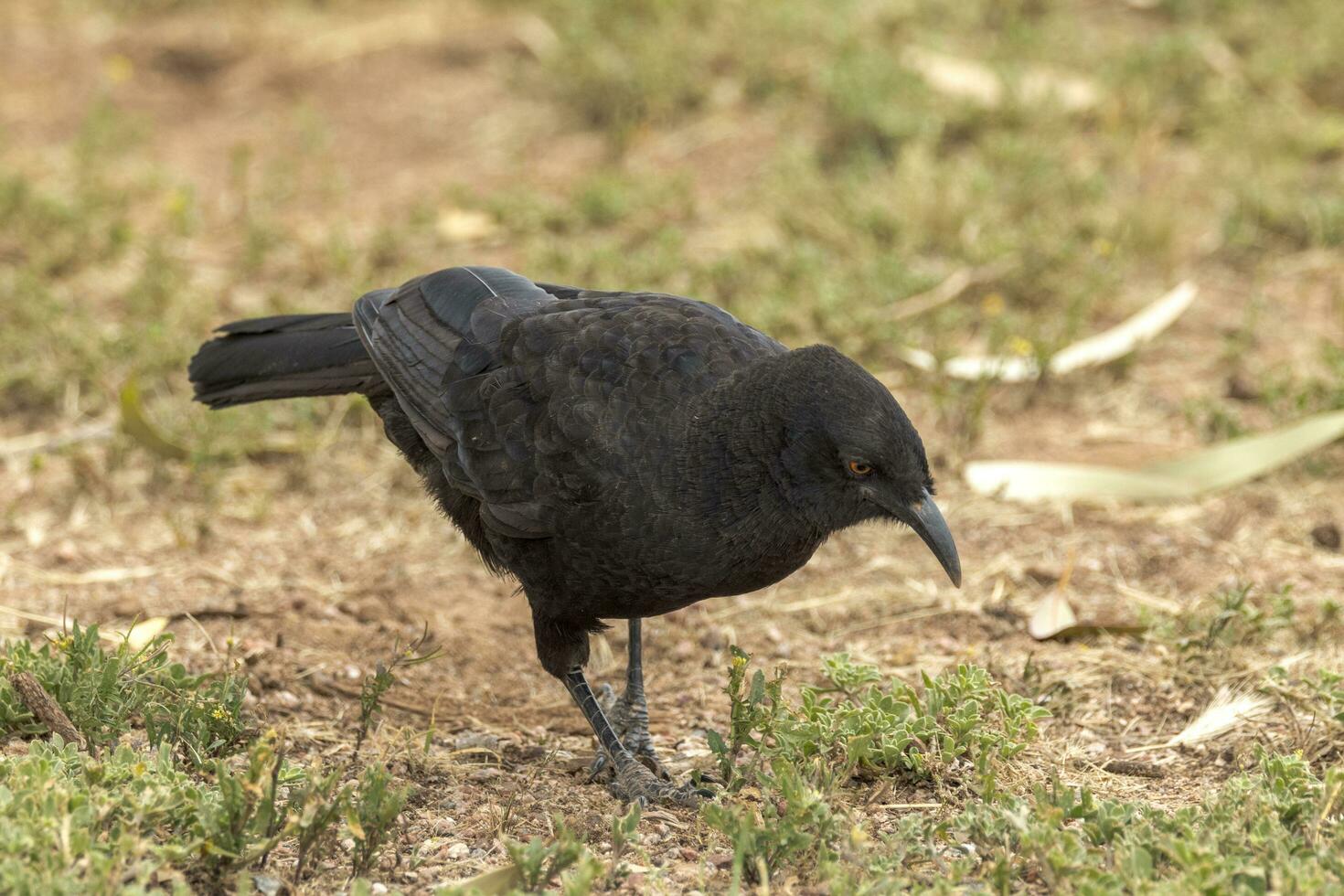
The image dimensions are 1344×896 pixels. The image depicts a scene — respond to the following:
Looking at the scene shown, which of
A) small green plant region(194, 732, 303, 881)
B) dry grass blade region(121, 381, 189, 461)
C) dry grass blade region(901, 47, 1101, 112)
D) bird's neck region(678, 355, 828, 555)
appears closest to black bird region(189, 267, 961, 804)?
bird's neck region(678, 355, 828, 555)

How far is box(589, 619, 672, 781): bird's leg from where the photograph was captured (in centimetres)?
423

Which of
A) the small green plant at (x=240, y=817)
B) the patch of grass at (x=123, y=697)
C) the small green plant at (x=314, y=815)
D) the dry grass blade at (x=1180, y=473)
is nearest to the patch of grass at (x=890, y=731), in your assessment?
the small green plant at (x=314, y=815)

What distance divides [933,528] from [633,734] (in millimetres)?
1167

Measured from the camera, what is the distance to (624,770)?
4074 mm

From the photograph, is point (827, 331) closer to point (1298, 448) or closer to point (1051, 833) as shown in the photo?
point (1298, 448)

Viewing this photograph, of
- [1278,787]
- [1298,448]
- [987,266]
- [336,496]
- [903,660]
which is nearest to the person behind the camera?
[1278,787]

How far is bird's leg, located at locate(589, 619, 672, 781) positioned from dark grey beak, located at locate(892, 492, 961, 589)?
1047mm

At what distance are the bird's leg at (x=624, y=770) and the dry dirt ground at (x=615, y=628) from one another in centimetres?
9

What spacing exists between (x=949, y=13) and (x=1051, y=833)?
6899mm

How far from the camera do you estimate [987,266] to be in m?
6.89

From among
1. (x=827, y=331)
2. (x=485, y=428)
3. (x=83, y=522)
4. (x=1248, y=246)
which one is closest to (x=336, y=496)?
(x=83, y=522)

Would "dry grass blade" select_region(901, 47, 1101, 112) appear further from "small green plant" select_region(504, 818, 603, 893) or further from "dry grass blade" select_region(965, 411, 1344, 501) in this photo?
"small green plant" select_region(504, 818, 603, 893)

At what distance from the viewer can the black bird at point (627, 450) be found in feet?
12.3

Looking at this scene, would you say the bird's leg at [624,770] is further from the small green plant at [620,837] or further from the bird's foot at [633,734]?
the small green plant at [620,837]
